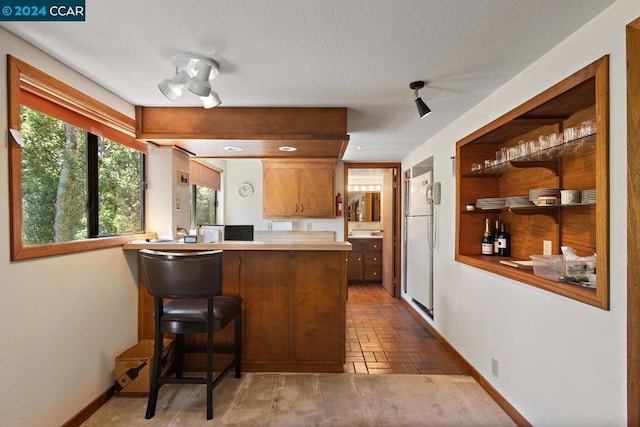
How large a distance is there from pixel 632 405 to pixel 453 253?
172 cm

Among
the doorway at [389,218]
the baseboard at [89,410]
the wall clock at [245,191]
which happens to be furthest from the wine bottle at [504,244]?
the wall clock at [245,191]

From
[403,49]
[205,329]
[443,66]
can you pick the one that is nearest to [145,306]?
[205,329]

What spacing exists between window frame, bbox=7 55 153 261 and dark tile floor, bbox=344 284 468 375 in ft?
7.10

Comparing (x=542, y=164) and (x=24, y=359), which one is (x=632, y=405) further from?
(x=24, y=359)

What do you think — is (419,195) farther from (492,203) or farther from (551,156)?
(551,156)

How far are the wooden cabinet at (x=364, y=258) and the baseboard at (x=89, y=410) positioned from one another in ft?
13.4

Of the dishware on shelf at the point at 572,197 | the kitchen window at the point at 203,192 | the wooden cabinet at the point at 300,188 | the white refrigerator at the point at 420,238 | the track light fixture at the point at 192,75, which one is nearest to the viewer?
the dishware on shelf at the point at 572,197

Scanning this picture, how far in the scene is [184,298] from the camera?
6.18 feet

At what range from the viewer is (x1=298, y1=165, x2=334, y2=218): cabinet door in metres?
4.68

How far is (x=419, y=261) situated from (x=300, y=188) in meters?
2.01

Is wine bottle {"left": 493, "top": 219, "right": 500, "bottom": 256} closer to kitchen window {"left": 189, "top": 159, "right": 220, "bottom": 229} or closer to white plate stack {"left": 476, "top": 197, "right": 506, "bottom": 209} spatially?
white plate stack {"left": 476, "top": 197, "right": 506, "bottom": 209}

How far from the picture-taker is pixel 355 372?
254 centimetres

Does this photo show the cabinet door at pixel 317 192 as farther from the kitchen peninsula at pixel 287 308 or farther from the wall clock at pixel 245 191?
the kitchen peninsula at pixel 287 308

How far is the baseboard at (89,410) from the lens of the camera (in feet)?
6.03
